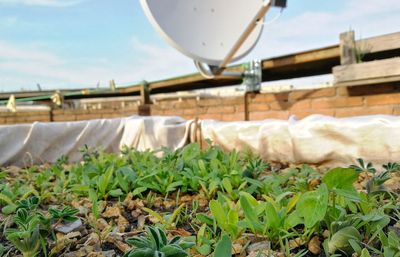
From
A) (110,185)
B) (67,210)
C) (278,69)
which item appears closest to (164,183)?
(110,185)

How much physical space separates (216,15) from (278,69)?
103 centimetres

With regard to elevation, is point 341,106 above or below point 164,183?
above

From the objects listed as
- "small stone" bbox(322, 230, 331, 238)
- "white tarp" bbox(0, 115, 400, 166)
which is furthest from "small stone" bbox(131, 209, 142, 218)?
"white tarp" bbox(0, 115, 400, 166)

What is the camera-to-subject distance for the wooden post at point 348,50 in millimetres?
2451

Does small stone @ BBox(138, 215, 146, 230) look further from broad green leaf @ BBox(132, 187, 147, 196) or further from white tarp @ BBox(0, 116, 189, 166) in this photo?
white tarp @ BBox(0, 116, 189, 166)

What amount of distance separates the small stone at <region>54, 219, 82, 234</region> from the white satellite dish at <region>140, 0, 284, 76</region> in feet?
6.02

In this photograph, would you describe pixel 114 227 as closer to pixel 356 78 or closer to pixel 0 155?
pixel 0 155

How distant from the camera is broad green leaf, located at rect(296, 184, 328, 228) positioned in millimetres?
585

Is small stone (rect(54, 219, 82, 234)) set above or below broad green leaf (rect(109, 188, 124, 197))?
below

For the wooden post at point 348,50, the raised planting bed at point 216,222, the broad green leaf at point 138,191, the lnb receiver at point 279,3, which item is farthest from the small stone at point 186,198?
the wooden post at point 348,50

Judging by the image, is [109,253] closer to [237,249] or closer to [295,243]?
[237,249]

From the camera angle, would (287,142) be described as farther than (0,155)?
No

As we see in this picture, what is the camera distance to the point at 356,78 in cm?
230

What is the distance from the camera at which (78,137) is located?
8.13ft
